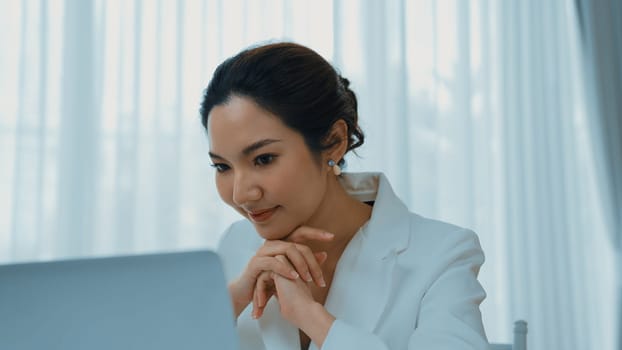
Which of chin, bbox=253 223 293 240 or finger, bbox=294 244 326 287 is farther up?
chin, bbox=253 223 293 240

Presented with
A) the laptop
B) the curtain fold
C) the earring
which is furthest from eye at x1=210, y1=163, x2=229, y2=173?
the curtain fold

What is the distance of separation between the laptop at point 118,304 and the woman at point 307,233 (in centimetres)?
73

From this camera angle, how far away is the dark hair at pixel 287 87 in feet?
4.78

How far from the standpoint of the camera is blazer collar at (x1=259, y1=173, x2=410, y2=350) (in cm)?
149

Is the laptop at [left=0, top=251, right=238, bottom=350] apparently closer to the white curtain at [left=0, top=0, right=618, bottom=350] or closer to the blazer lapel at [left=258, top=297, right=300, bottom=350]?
the blazer lapel at [left=258, top=297, right=300, bottom=350]

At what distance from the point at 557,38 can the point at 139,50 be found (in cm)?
192

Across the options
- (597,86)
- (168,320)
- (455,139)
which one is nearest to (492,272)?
(455,139)

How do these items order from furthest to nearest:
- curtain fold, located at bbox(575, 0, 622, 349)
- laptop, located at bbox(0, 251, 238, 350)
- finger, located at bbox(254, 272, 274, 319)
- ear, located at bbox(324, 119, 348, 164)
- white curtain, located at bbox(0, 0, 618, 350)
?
curtain fold, located at bbox(575, 0, 622, 349), white curtain, located at bbox(0, 0, 618, 350), ear, located at bbox(324, 119, 348, 164), finger, located at bbox(254, 272, 274, 319), laptop, located at bbox(0, 251, 238, 350)

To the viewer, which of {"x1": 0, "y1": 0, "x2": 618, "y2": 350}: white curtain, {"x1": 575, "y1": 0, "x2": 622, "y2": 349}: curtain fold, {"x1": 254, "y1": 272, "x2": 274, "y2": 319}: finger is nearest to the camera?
{"x1": 254, "y1": 272, "x2": 274, "y2": 319}: finger

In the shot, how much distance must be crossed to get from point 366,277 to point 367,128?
6.24 ft

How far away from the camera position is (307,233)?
59.4 inches

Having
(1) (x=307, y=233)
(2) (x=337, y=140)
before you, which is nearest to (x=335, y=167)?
(2) (x=337, y=140)

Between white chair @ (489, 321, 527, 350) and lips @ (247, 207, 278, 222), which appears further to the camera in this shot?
white chair @ (489, 321, 527, 350)

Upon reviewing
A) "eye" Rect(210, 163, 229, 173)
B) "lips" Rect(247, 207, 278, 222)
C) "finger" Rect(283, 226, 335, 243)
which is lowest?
"finger" Rect(283, 226, 335, 243)
